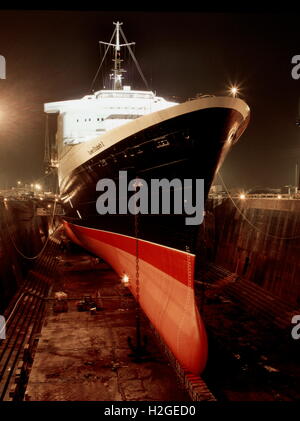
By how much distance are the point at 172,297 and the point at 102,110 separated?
10712 mm

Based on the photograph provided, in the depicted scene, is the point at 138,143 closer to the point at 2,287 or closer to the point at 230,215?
the point at 2,287

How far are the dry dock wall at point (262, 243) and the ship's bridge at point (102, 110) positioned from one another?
680cm

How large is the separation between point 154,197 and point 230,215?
1114 centimetres

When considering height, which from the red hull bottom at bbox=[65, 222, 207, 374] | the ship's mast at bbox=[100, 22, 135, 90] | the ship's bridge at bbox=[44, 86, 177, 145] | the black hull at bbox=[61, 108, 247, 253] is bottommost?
the red hull bottom at bbox=[65, 222, 207, 374]

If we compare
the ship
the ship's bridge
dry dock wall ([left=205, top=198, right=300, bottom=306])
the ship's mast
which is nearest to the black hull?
the ship

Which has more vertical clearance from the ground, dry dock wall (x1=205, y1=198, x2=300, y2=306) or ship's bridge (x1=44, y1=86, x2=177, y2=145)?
ship's bridge (x1=44, y1=86, x2=177, y2=145)

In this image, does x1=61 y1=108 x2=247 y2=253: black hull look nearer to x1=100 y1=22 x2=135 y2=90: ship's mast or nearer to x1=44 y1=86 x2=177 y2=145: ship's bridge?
x1=44 y1=86 x2=177 y2=145: ship's bridge

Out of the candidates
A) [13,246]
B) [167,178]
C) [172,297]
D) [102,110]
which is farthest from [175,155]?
[13,246]

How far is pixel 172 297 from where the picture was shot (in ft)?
26.7

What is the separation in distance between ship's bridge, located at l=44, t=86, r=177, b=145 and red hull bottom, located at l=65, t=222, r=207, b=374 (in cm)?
696

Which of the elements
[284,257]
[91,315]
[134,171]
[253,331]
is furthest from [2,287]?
[284,257]

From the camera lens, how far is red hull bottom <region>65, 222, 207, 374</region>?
23.1 ft

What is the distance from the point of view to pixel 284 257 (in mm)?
12461

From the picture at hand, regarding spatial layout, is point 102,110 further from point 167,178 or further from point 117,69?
point 167,178
